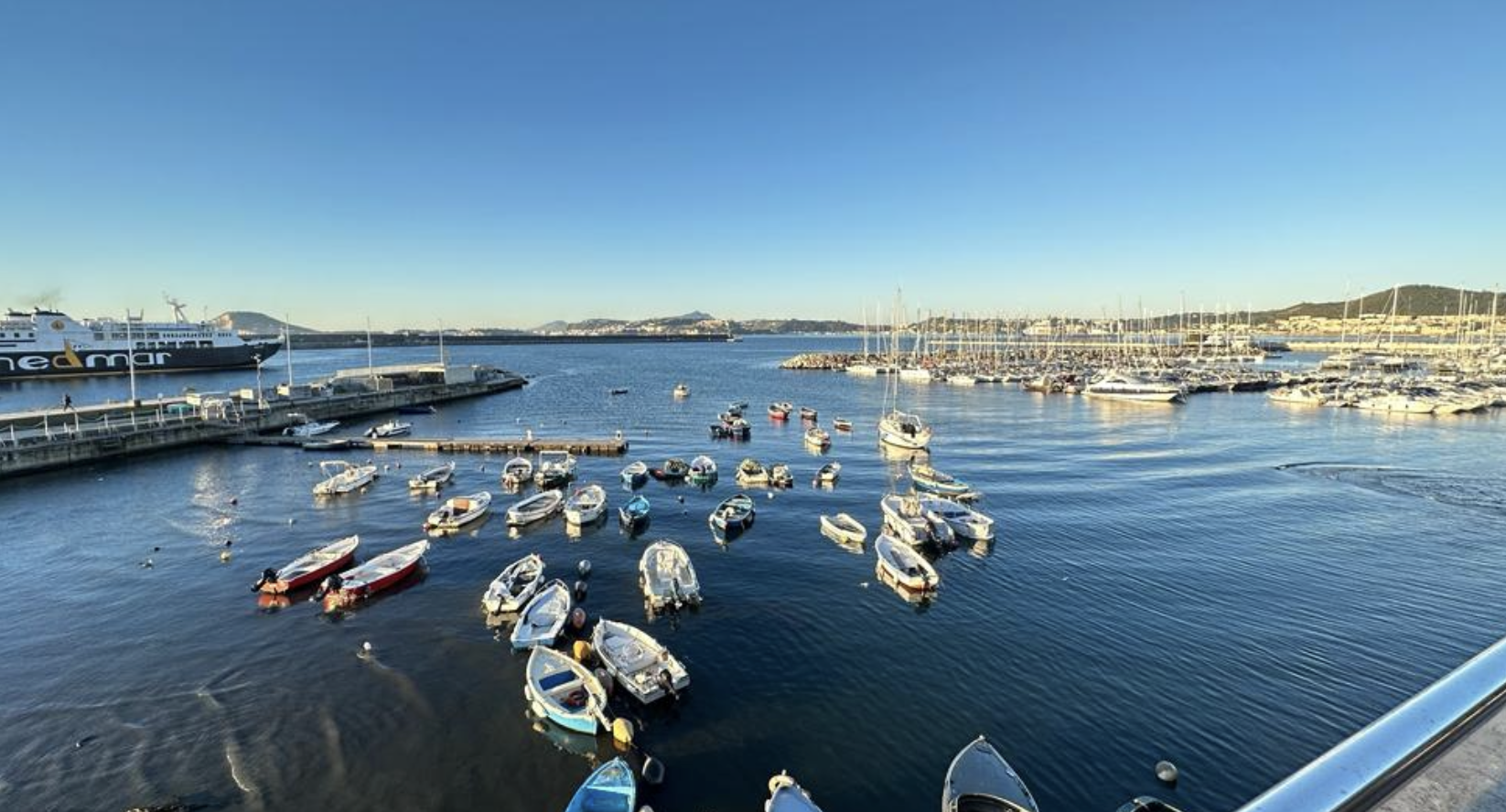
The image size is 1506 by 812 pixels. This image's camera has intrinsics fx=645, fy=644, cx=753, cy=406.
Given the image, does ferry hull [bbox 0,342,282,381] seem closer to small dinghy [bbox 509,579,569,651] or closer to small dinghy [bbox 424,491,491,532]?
small dinghy [bbox 424,491,491,532]

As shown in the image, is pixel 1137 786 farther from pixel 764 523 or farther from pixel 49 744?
pixel 49 744

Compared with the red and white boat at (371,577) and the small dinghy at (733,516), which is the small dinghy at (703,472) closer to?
the small dinghy at (733,516)

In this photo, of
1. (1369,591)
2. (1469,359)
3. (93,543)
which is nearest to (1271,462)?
(1369,591)

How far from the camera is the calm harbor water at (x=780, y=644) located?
19.7m

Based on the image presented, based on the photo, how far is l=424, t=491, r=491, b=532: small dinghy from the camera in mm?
40812

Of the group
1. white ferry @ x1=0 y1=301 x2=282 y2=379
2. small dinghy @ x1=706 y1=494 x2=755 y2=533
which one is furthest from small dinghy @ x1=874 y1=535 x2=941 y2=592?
white ferry @ x1=0 y1=301 x2=282 y2=379

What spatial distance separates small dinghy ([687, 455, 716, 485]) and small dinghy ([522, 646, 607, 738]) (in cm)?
2871

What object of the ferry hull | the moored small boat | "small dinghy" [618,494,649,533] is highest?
the ferry hull

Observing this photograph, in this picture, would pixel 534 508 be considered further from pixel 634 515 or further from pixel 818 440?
pixel 818 440

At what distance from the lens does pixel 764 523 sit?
42.2m

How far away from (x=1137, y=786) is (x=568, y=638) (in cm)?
2093

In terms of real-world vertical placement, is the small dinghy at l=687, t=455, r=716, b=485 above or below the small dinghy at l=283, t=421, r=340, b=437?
below

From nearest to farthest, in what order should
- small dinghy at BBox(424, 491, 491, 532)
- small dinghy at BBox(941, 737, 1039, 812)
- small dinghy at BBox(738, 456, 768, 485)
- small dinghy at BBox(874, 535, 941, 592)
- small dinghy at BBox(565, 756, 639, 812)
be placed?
1. small dinghy at BBox(941, 737, 1039, 812)
2. small dinghy at BBox(565, 756, 639, 812)
3. small dinghy at BBox(874, 535, 941, 592)
4. small dinghy at BBox(424, 491, 491, 532)
5. small dinghy at BBox(738, 456, 768, 485)

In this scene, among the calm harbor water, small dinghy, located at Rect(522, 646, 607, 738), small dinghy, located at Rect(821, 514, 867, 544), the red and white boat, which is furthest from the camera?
small dinghy, located at Rect(821, 514, 867, 544)
